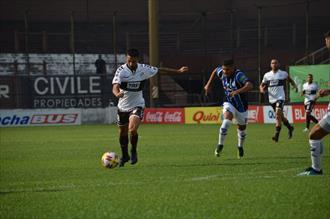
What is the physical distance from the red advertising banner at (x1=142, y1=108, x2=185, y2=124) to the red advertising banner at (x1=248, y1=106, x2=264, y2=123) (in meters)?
4.15

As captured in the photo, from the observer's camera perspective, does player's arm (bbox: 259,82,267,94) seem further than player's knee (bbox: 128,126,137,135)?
Yes

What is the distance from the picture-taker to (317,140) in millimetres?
10070

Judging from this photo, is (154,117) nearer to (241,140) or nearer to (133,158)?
(241,140)

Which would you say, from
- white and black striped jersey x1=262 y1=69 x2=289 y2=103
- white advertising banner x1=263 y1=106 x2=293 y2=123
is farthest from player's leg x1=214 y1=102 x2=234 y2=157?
white advertising banner x1=263 y1=106 x2=293 y2=123

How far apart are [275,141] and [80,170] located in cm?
850

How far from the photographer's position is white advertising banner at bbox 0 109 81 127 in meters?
37.2

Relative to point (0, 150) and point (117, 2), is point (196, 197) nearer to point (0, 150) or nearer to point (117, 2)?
point (0, 150)

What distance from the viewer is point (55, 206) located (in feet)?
26.1

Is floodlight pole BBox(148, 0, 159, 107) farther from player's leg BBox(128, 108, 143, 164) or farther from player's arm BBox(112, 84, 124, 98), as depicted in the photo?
player's arm BBox(112, 84, 124, 98)

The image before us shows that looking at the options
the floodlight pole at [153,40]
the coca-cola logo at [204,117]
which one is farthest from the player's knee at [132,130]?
the floodlight pole at [153,40]

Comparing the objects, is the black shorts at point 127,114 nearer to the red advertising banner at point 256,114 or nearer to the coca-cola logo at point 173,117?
the red advertising banner at point 256,114

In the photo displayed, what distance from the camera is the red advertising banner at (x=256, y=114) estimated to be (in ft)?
114

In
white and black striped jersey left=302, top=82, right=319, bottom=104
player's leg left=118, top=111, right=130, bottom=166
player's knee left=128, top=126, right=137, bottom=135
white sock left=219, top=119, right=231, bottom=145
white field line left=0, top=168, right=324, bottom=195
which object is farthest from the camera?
white and black striped jersey left=302, top=82, right=319, bottom=104

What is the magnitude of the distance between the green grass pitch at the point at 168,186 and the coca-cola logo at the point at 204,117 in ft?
64.8
